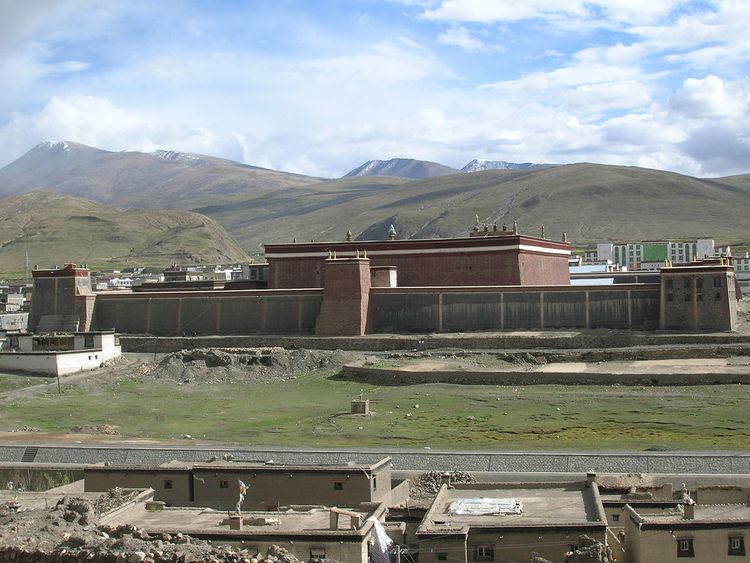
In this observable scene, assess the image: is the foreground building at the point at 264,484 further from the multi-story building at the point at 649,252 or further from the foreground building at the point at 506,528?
the multi-story building at the point at 649,252

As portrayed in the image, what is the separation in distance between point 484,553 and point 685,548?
3456 millimetres

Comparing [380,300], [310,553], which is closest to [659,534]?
[310,553]

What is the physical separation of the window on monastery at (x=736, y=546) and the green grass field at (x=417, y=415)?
17.0 meters

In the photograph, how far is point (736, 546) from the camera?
62.8 feet

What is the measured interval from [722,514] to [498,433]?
1914 cm

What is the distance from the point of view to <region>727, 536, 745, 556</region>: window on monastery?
1909 centimetres

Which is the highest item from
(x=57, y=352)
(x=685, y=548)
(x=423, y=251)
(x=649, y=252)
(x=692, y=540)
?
(x=649, y=252)

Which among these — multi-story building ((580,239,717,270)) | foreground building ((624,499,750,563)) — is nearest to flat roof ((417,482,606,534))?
foreground building ((624,499,750,563))

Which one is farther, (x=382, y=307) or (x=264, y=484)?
(x=382, y=307)

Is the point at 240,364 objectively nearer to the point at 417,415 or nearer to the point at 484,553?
the point at 417,415

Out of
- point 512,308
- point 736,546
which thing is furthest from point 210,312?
point 736,546

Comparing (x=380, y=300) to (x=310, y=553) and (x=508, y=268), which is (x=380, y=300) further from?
(x=310, y=553)

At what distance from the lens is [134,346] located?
66.1m

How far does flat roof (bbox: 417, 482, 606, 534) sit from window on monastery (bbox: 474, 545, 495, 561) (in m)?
0.38
